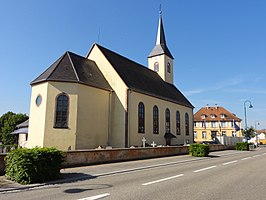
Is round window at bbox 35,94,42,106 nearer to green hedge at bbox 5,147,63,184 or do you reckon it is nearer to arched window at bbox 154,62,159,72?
green hedge at bbox 5,147,63,184

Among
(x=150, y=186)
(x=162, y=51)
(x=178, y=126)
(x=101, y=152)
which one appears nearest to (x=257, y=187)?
(x=150, y=186)

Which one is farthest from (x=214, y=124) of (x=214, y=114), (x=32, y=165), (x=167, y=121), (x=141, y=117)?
(x=32, y=165)

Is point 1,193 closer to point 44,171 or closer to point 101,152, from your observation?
point 44,171

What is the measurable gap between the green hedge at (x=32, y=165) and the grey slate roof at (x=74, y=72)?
14.7 m

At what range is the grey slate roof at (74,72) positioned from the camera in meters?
23.6

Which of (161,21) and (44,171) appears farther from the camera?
(161,21)

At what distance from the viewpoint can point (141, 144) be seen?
27906mm

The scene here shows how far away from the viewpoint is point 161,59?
4266cm

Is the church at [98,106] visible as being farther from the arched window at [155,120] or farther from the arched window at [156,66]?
the arched window at [156,66]

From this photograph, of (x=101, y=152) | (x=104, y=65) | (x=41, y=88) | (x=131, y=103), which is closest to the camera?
(x=101, y=152)

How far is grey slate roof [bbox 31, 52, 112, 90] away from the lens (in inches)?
928

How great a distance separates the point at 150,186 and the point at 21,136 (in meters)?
28.6

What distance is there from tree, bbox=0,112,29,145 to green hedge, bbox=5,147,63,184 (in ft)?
164

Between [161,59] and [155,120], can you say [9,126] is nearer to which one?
[161,59]
